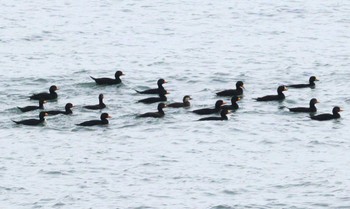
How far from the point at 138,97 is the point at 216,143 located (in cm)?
777

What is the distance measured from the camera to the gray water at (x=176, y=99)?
124 feet

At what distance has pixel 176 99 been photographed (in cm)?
4959

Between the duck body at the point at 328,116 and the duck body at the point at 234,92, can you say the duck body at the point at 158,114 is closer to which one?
the duck body at the point at 234,92

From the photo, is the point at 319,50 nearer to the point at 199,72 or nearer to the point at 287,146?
the point at 199,72

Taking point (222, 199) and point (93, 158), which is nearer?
point (222, 199)

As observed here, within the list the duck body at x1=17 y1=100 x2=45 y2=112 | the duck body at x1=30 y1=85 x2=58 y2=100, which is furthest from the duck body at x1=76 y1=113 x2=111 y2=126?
the duck body at x1=30 y1=85 x2=58 y2=100

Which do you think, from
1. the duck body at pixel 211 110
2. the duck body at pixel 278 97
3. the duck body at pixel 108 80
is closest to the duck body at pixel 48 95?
the duck body at pixel 108 80

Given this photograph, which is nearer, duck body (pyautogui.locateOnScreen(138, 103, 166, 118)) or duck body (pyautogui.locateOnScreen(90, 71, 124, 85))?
duck body (pyautogui.locateOnScreen(138, 103, 166, 118))

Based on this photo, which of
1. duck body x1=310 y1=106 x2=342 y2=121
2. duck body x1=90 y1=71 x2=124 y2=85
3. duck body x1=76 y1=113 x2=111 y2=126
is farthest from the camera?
duck body x1=90 y1=71 x2=124 y2=85

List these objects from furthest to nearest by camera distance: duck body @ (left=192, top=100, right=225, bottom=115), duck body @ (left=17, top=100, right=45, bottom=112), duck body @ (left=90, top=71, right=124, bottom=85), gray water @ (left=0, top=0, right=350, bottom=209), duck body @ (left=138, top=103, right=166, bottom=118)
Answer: duck body @ (left=90, top=71, right=124, bottom=85) → duck body @ (left=17, top=100, right=45, bottom=112) → duck body @ (left=192, top=100, right=225, bottom=115) → duck body @ (left=138, top=103, right=166, bottom=118) → gray water @ (left=0, top=0, right=350, bottom=209)

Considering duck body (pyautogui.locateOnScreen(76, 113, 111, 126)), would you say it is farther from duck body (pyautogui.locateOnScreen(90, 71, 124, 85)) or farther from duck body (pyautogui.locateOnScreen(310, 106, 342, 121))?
duck body (pyautogui.locateOnScreen(310, 106, 342, 121))

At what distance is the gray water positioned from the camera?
37.8 meters

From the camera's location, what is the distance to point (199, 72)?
5466cm

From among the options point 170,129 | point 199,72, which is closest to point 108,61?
point 199,72
